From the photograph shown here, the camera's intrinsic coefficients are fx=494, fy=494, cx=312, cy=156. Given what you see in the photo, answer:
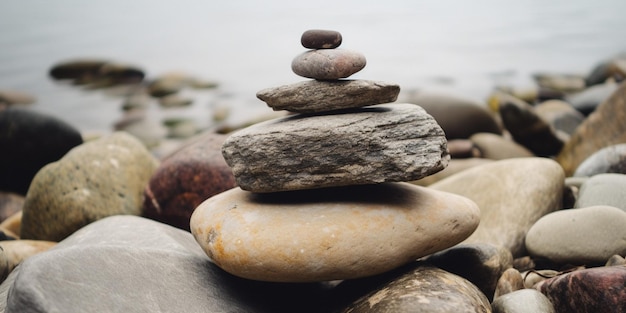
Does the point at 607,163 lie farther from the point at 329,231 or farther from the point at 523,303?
the point at 329,231

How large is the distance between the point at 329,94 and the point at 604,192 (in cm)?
224

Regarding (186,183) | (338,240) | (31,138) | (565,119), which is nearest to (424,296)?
(338,240)

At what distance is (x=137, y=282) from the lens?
2.34 meters

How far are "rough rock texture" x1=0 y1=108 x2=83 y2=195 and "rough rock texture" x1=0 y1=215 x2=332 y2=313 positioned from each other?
127 inches

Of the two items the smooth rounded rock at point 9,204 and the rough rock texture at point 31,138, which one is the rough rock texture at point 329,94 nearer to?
the rough rock texture at point 31,138

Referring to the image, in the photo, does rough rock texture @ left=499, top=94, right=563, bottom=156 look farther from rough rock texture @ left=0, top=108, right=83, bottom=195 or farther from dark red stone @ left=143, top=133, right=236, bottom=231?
rough rock texture @ left=0, top=108, right=83, bottom=195

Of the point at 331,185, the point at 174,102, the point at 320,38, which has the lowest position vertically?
the point at 174,102

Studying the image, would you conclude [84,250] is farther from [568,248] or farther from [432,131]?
[568,248]

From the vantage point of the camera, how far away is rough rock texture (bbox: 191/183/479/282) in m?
2.51

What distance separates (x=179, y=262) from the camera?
275 centimetres

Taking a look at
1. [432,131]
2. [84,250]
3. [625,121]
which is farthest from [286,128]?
[625,121]

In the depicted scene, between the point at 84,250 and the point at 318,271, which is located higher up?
the point at 84,250

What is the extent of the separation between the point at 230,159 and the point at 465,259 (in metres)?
1.51

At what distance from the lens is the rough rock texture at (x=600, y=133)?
201 inches
